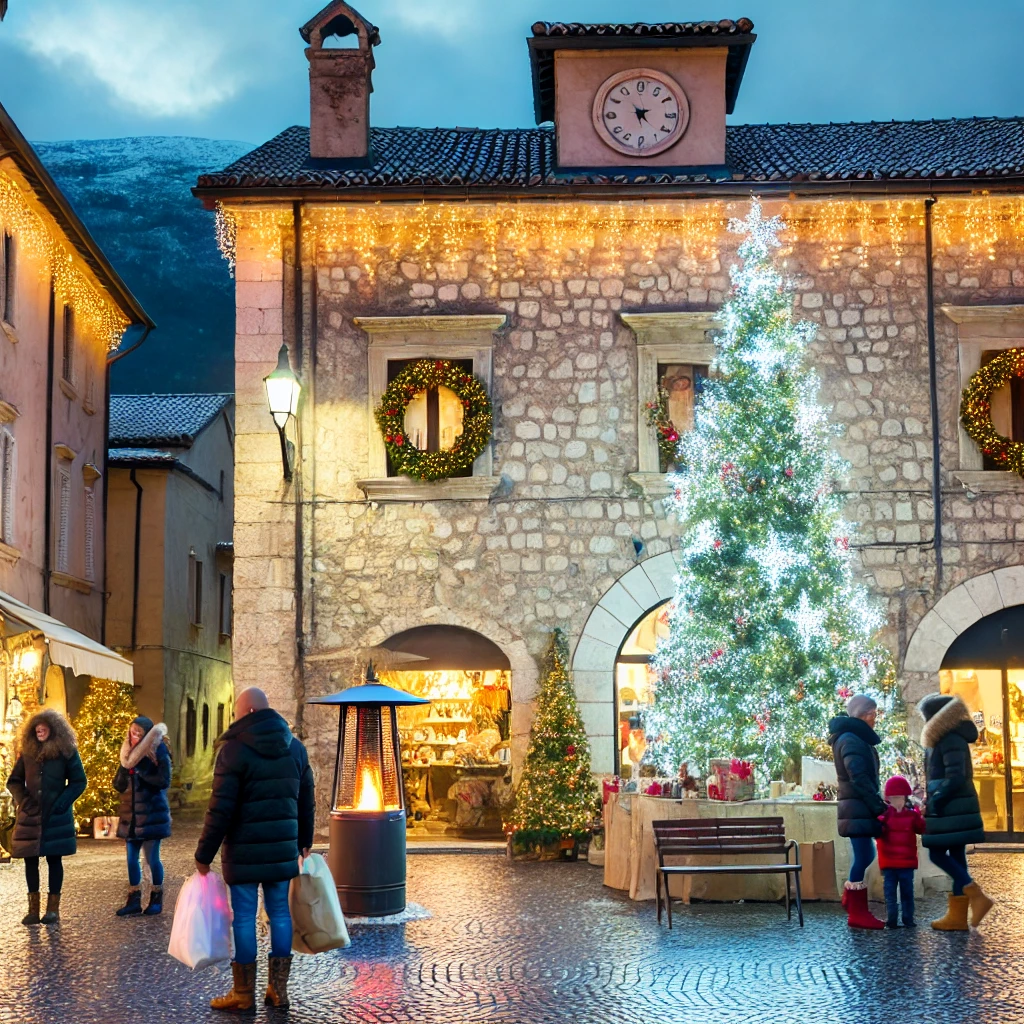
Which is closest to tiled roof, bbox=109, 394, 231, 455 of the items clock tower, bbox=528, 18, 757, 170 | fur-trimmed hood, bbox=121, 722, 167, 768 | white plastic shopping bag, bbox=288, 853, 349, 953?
clock tower, bbox=528, 18, 757, 170

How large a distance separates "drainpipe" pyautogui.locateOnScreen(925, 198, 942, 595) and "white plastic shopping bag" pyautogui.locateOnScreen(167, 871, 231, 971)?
11.8 metres

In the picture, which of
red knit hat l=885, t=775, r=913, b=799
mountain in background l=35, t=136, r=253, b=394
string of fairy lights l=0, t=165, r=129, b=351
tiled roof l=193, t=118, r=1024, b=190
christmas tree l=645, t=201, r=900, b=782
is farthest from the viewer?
mountain in background l=35, t=136, r=253, b=394

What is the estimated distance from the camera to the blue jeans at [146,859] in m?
11.9

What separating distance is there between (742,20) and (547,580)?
24.0ft

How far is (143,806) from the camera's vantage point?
469 inches

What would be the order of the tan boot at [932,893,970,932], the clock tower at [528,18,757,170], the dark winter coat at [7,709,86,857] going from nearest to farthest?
the tan boot at [932,893,970,932] < the dark winter coat at [7,709,86,857] < the clock tower at [528,18,757,170]

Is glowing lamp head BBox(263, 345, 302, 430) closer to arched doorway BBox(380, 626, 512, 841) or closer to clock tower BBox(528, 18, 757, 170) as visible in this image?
arched doorway BBox(380, 626, 512, 841)

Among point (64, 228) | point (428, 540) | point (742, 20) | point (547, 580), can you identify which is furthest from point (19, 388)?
point (742, 20)

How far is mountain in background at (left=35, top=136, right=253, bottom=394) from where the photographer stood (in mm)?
82875

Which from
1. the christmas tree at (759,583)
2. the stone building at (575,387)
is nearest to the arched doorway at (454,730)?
the stone building at (575,387)

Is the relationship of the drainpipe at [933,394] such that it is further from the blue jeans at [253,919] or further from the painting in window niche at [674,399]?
the blue jeans at [253,919]

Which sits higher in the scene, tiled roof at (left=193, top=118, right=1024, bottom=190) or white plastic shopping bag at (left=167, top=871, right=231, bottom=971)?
tiled roof at (left=193, top=118, right=1024, bottom=190)

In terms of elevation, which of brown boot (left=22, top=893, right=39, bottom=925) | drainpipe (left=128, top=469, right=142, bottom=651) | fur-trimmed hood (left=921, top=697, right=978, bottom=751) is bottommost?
brown boot (left=22, top=893, right=39, bottom=925)

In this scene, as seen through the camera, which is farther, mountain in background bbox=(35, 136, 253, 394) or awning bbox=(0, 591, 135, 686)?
mountain in background bbox=(35, 136, 253, 394)
